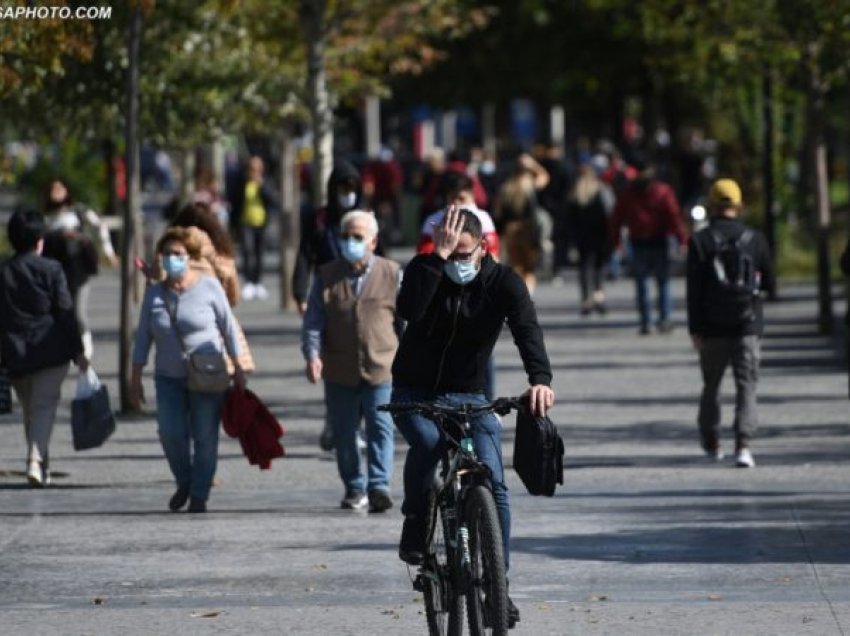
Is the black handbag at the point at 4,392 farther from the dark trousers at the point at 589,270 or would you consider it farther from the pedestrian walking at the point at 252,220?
the pedestrian walking at the point at 252,220

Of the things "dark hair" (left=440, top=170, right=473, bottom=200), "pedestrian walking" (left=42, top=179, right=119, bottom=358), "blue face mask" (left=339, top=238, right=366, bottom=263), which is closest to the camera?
"blue face mask" (left=339, top=238, right=366, bottom=263)

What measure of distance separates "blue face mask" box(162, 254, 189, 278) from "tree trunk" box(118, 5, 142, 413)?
198 inches

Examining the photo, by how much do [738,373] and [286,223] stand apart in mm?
16412

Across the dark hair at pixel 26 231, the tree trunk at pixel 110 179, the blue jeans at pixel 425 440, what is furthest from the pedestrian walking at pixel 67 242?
the tree trunk at pixel 110 179

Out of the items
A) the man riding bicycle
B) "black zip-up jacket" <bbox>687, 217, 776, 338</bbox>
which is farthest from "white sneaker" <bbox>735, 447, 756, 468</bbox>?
the man riding bicycle

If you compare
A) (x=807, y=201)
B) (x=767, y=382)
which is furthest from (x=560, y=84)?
(x=767, y=382)

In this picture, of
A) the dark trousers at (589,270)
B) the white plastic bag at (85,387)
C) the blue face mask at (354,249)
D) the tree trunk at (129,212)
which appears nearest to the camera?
the blue face mask at (354,249)

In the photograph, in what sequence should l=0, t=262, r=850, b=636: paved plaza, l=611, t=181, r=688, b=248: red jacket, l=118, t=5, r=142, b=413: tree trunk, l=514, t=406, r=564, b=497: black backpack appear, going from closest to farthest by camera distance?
l=514, t=406, r=564, b=497: black backpack, l=0, t=262, r=850, b=636: paved plaza, l=118, t=5, r=142, b=413: tree trunk, l=611, t=181, r=688, b=248: red jacket

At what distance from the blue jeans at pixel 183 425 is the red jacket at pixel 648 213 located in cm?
1236

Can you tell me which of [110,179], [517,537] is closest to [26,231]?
[517,537]

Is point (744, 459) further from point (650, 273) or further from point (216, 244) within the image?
point (650, 273)

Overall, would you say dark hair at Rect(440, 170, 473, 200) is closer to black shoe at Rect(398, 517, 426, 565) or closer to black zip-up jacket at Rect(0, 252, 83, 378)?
black zip-up jacket at Rect(0, 252, 83, 378)

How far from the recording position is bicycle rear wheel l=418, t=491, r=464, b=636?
857 centimetres

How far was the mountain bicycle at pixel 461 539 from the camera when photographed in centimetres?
826
